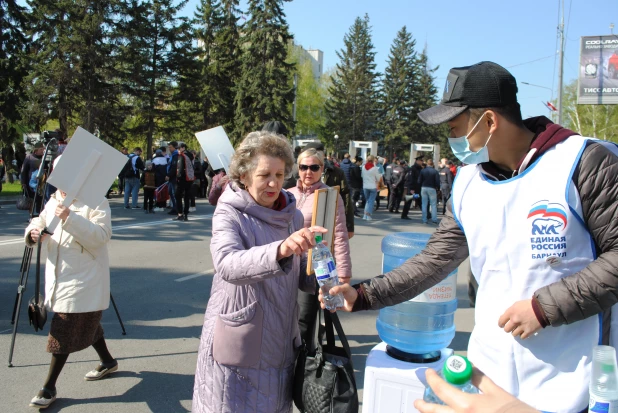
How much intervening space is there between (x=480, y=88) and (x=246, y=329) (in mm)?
1419

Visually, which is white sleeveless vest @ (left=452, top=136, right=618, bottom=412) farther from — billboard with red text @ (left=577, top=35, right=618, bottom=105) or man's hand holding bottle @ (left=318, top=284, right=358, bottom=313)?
billboard with red text @ (left=577, top=35, right=618, bottom=105)

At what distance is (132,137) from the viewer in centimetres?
3381

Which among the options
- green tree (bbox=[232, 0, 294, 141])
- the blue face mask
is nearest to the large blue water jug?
the blue face mask

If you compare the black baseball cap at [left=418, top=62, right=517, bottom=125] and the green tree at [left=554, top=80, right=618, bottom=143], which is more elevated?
the green tree at [left=554, top=80, right=618, bottom=143]

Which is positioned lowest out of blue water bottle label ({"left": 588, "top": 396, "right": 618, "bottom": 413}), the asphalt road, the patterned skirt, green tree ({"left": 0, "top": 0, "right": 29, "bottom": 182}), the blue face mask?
the asphalt road

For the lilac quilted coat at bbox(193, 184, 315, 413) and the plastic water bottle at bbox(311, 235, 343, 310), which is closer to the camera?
the plastic water bottle at bbox(311, 235, 343, 310)

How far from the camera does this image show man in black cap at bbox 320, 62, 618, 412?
1.60 metres

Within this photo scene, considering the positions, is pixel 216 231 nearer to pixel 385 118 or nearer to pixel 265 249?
pixel 265 249

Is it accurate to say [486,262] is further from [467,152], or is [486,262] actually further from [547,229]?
[467,152]

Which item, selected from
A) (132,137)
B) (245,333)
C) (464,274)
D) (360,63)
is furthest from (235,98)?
(245,333)

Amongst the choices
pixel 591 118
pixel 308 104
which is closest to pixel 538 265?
pixel 591 118

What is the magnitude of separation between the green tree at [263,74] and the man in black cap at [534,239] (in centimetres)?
3795

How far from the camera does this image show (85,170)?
3627 mm

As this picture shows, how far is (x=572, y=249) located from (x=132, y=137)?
34.8m
